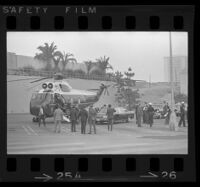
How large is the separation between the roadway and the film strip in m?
0.08

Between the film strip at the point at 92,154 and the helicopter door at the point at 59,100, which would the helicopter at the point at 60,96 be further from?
the film strip at the point at 92,154

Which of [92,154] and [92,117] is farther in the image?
[92,117]

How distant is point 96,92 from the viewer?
3575 cm

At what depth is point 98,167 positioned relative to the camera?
35.7 metres

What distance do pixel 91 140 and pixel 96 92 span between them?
797 millimetres

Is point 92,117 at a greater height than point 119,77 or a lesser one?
lesser

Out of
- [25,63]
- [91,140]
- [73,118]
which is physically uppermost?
[25,63]

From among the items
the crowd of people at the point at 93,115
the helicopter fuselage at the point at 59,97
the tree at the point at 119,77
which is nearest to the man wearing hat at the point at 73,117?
the crowd of people at the point at 93,115

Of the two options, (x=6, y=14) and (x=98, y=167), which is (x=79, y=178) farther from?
(x=6, y=14)

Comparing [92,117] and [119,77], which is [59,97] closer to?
[92,117]

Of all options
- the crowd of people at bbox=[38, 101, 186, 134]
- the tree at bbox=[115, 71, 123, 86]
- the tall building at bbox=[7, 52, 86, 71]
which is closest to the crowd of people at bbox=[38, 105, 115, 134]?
the crowd of people at bbox=[38, 101, 186, 134]

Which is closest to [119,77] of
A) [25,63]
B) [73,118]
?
[73,118]
